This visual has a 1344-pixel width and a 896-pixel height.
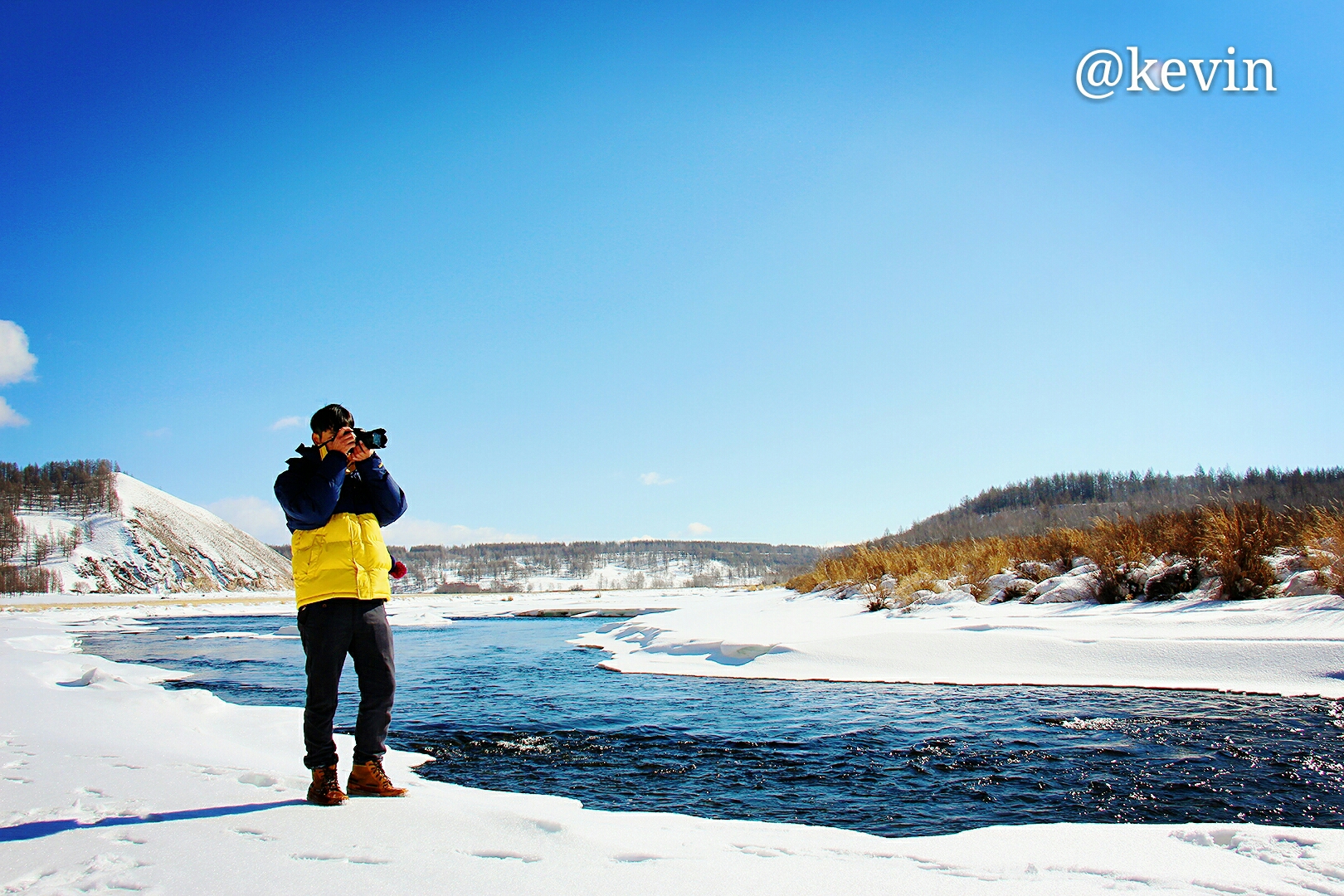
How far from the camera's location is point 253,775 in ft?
10.6

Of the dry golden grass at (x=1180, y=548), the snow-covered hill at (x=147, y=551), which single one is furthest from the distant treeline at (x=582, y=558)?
the dry golden grass at (x=1180, y=548)

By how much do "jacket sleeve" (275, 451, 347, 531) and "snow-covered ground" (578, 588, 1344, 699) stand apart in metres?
5.43

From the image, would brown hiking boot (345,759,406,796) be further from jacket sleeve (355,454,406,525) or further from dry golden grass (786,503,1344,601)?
dry golden grass (786,503,1344,601)

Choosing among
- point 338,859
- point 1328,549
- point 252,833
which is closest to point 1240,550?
point 1328,549

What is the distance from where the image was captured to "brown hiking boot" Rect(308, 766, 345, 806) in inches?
110

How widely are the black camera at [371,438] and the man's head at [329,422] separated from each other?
0.25ft

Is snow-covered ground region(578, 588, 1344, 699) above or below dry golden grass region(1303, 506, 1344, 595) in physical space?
below

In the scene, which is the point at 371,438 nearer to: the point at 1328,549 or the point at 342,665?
the point at 342,665

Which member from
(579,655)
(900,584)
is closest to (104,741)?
(579,655)

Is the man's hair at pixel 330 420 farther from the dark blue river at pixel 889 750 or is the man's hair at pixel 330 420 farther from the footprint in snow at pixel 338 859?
the dark blue river at pixel 889 750

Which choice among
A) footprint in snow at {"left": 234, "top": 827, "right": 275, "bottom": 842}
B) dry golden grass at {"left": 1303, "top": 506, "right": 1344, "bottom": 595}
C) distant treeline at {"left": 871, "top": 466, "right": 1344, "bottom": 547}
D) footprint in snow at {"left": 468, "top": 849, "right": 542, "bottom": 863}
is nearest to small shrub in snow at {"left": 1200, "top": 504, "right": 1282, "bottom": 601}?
dry golden grass at {"left": 1303, "top": 506, "right": 1344, "bottom": 595}

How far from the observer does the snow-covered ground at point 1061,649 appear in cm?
550

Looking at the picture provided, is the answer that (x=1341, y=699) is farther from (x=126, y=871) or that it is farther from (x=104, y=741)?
(x=104, y=741)

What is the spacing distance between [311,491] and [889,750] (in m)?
3.55
